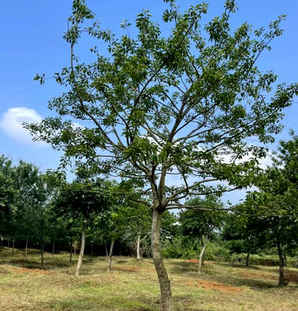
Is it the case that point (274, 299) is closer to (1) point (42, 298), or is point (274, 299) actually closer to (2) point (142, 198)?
(2) point (142, 198)

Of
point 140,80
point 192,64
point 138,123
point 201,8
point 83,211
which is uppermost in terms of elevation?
point 201,8

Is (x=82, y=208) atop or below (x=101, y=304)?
atop

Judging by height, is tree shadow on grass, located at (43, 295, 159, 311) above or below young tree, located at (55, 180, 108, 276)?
below

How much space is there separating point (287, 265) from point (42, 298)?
42.6 metres

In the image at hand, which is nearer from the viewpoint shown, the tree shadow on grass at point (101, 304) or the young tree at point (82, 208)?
the tree shadow on grass at point (101, 304)

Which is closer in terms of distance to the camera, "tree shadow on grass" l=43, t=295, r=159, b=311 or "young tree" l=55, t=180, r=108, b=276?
"tree shadow on grass" l=43, t=295, r=159, b=311

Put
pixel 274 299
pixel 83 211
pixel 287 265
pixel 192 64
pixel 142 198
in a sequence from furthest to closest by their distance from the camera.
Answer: pixel 287 265
pixel 83 211
pixel 274 299
pixel 142 198
pixel 192 64

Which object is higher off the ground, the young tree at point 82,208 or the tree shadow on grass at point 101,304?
the young tree at point 82,208

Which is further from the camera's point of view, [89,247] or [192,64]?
[89,247]

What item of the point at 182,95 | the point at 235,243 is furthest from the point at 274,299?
the point at 235,243

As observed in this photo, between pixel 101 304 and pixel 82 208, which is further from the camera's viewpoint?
pixel 82 208

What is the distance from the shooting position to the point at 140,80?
29.8 ft

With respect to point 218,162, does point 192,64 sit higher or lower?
higher

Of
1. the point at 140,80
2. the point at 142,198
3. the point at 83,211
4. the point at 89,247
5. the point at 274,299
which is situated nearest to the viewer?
the point at 140,80
